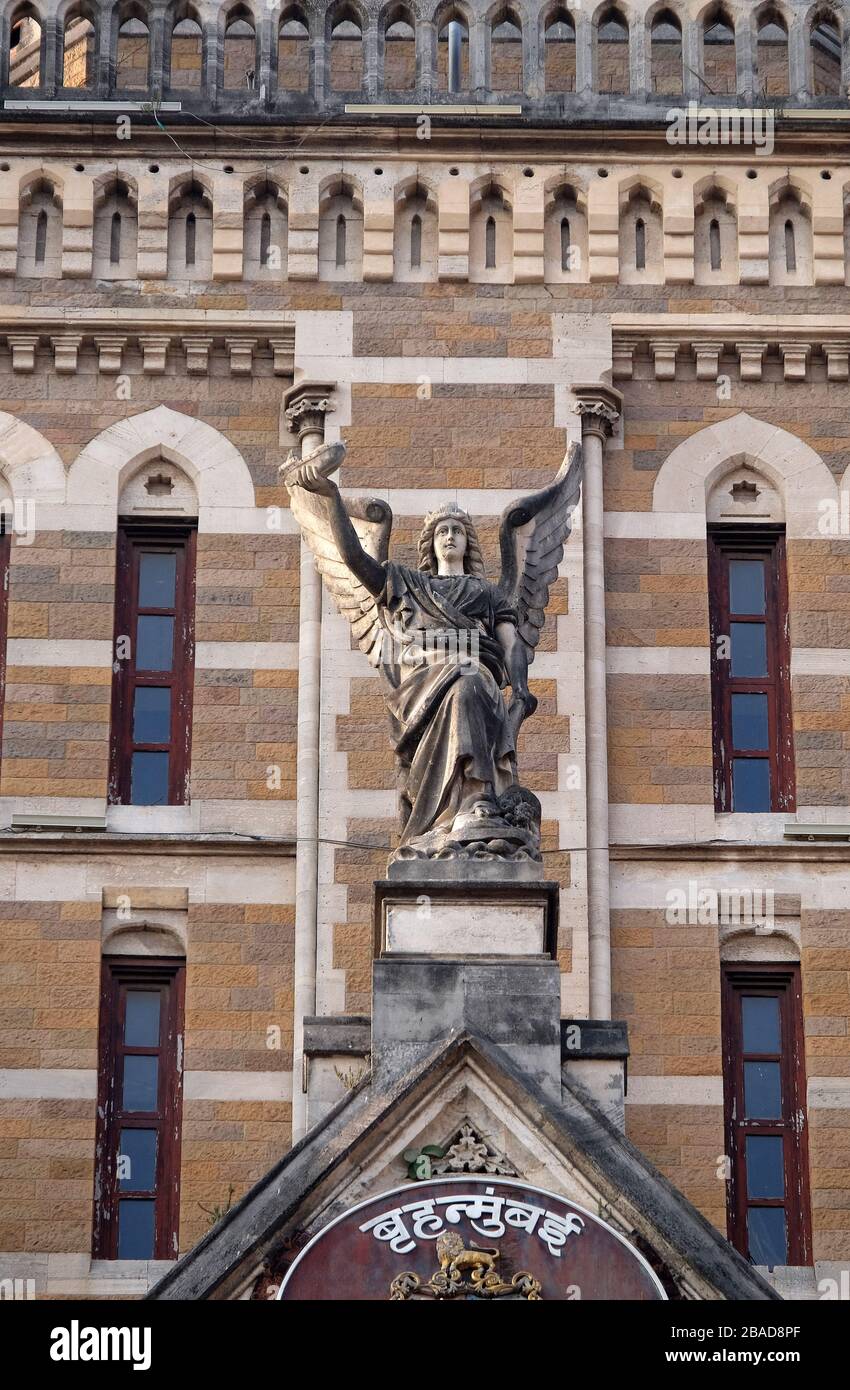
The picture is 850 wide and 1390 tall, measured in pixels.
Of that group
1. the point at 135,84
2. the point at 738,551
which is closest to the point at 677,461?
the point at 738,551

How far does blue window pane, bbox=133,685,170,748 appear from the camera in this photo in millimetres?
25438

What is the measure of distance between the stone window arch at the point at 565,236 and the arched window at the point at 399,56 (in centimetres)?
213

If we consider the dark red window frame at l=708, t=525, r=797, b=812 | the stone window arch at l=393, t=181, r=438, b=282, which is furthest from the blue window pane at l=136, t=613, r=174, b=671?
the dark red window frame at l=708, t=525, r=797, b=812

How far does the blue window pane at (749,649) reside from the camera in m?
25.8

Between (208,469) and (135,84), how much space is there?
3.92m

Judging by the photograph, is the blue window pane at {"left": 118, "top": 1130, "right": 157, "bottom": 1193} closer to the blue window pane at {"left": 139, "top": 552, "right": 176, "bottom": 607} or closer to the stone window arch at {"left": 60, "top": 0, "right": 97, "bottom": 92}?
the blue window pane at {"left": 139, "top": 552, "right": 176, "bottom": 607}

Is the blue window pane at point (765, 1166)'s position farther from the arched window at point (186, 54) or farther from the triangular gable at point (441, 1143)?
the arched window at point (186, 54)

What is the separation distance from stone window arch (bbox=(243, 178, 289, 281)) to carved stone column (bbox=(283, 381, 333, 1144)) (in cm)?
102

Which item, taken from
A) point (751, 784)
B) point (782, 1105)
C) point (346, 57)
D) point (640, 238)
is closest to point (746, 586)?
point (751, 784)

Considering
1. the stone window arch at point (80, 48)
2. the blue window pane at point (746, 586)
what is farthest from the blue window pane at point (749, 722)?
the stone window arch at point (80, 48)
